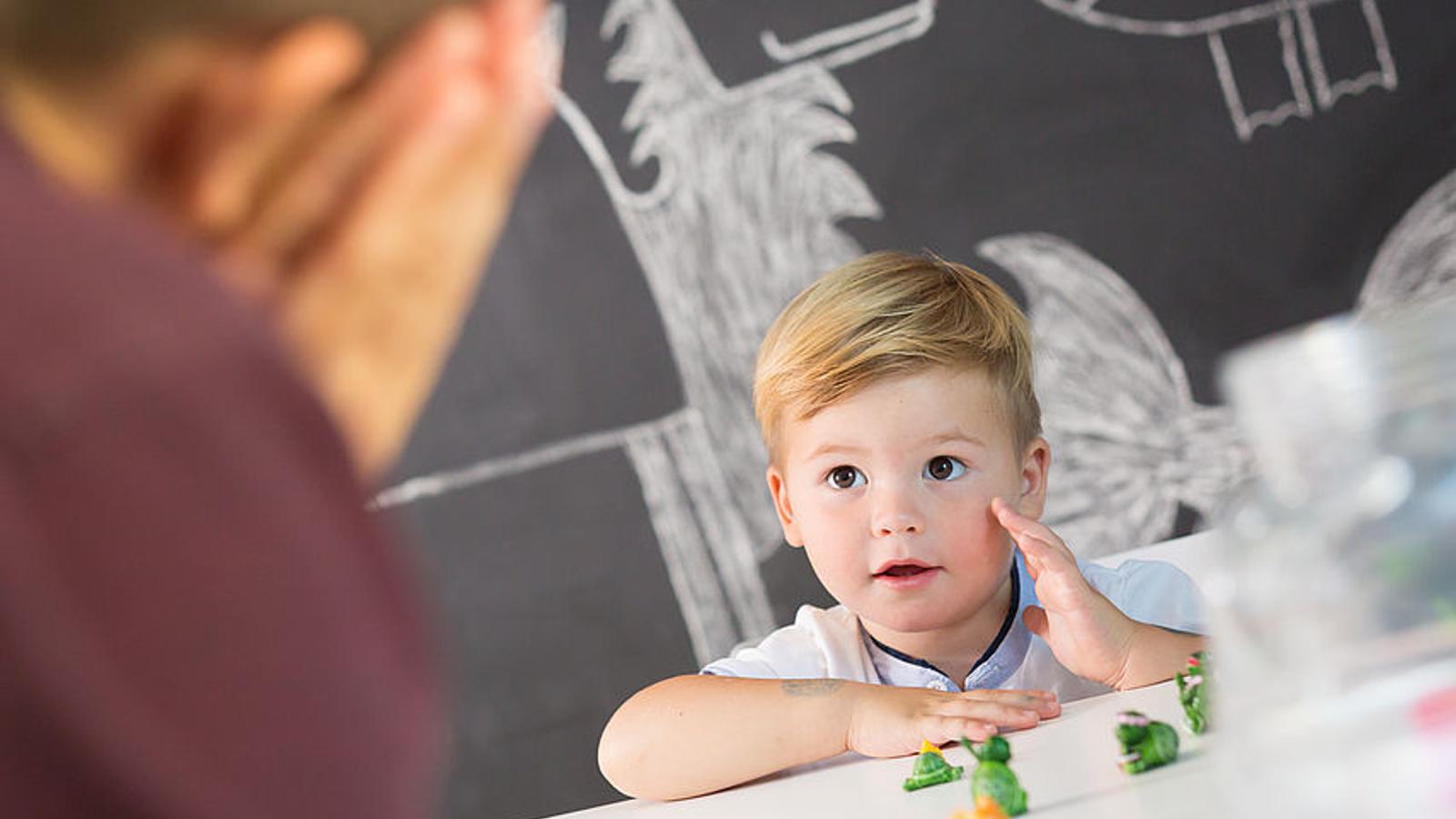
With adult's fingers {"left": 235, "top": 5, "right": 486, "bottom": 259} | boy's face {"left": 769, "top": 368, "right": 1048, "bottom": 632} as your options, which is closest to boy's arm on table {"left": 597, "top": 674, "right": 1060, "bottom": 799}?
boy's face {"left": 769, "top": 368, "right": 1048, "bottom": 632}

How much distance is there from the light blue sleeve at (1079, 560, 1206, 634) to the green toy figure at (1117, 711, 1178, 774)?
61 cm

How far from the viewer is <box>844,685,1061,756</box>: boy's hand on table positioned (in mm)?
1001

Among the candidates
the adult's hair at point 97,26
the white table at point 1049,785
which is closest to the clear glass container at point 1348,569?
the white table at point 1049,785

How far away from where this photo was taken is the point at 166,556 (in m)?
0.22

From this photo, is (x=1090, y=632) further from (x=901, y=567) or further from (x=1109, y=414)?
(x=1109, y=414)

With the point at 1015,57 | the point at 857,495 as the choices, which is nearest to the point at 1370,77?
the point at 1015,57

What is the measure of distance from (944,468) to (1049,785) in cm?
57

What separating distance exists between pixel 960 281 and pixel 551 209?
0.95m

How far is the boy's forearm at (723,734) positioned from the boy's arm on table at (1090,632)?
17 centimetres

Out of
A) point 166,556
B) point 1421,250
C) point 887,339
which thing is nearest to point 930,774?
point 887,339

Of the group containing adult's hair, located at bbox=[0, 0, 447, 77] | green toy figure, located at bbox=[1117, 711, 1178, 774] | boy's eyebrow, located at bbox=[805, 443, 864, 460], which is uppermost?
adult's hair, located at bbox=[0, 0, 447, 77]

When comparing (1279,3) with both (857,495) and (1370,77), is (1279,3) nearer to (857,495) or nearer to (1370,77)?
(1370,77)

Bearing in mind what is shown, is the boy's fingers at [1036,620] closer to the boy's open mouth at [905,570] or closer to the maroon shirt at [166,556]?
the boy's open mouth at [905,570]

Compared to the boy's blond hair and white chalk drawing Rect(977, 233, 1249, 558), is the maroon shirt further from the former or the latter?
white chalk drawing Rect(977, 233, 1249, 558)
